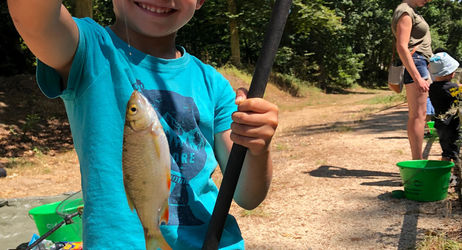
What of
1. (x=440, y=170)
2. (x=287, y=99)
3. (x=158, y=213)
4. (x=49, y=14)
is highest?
(x=49, y=14)

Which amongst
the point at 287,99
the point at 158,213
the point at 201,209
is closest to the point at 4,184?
the point at 201,209

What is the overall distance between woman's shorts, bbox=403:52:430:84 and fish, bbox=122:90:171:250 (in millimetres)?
4387

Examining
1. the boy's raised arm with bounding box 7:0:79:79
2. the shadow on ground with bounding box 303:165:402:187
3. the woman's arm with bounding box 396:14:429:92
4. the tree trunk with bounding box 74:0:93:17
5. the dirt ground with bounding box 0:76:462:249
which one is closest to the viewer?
the boy's raised arm with bounding box 7:0:79:79

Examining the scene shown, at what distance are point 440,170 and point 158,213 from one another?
12.5 ft

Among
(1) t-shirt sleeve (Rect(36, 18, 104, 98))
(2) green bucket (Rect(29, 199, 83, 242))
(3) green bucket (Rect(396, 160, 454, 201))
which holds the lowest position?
(2) green bucket (Rect(29, 199, 83, 242))

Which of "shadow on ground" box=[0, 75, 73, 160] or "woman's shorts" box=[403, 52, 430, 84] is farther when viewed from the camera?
"shadow on ground" box=[0, 75, 73, 160]

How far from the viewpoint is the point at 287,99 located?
66.9ft

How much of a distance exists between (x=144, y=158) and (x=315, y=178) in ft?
16.3

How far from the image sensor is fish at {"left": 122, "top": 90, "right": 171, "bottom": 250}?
93cm

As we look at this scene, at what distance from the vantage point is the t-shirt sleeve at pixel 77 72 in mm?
1214

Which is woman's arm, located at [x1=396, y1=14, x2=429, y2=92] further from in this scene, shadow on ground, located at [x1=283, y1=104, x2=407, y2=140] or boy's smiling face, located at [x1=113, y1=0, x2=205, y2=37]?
shadow on ground, located at [x1=283, y1=104, x2=407, y2=140]

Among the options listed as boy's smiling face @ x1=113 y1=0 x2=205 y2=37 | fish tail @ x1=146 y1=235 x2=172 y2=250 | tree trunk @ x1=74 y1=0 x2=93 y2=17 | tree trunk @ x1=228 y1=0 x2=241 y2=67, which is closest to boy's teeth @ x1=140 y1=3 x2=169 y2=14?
boy's smiling face @ x1=113 y1=0 x2=205 y2=37

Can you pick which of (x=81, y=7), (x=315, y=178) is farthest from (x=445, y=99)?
(x=81, y=7)

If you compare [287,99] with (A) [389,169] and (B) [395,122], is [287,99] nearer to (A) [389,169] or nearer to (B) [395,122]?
(B) [395,122]
